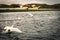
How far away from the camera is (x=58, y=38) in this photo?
1.29m

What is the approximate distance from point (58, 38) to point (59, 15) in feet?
1.57

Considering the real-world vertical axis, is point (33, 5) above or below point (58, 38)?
above

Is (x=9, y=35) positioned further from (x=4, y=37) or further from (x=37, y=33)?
(x=37, y=33)

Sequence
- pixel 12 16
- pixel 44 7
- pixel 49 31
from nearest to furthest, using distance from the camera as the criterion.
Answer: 1. pixel 49 31
2. pixel 12 16
3. pixel 44 7

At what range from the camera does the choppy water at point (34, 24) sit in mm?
1321

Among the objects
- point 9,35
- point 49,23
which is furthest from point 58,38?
point 9,35

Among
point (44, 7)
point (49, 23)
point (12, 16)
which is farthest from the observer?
point (44, 7)

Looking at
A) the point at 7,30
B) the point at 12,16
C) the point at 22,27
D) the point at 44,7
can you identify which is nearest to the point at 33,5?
the point at 44,7

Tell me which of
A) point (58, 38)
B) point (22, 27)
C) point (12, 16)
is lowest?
point (58, 38)

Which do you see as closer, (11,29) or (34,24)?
(11,29)

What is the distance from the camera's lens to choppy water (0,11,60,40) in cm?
132

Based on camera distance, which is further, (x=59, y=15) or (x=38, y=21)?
(x=59, y=15)

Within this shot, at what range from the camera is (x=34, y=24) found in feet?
5.02

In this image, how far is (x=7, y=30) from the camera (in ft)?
4.60
